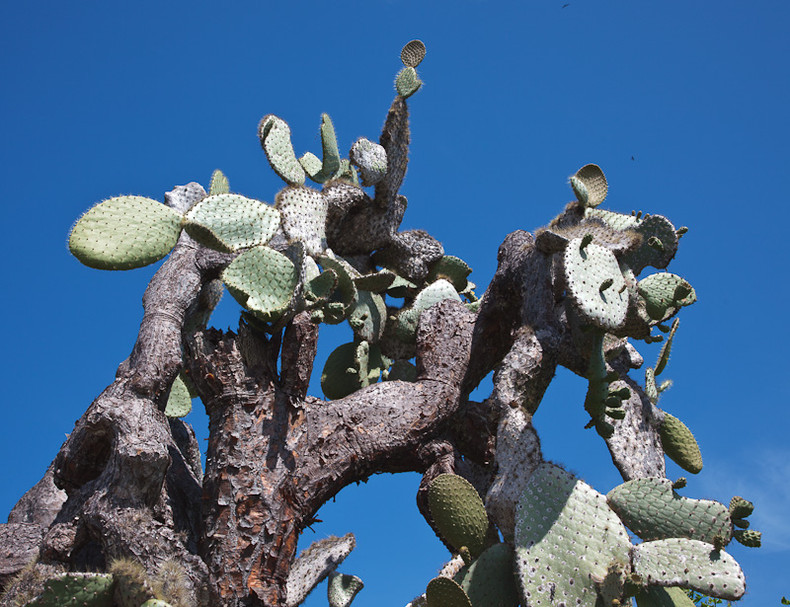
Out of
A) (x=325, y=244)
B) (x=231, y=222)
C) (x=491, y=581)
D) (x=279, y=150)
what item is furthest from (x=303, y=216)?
(x=491, y=581)

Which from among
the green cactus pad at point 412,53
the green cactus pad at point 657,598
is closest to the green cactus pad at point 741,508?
the green cactus pad at point 657,598

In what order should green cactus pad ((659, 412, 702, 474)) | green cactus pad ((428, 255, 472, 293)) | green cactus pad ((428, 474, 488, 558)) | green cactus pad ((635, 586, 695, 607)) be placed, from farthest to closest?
1. green cactus pad ((428, 255, 472, 293))
2. green cactus pad ((659, 412, 702, 474))
3. green cactus pad ((428, 474, 488, 558))
4. green cactus pad ((635, 586, 695, 607))

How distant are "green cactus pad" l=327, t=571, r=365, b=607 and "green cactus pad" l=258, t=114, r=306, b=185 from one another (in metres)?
1.97

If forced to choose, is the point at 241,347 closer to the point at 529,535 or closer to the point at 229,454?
the point at 229,454

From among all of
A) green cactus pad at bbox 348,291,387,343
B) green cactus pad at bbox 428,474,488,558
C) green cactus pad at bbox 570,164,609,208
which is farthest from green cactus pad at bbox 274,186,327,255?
green cactus pad at bbox 570,164,609,208

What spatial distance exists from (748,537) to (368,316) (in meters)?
2.24

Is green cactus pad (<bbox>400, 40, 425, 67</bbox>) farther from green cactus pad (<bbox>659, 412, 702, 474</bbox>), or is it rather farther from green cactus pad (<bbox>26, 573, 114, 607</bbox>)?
green cactus pad (<bbox>26, 573, 114, 607</bbox>)

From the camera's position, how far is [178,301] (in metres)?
4.48

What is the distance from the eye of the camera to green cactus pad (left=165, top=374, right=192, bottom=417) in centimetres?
487

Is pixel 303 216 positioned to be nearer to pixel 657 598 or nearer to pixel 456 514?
pixel 456 514

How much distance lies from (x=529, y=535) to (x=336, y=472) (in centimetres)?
95

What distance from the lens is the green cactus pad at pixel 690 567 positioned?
3.40 meters

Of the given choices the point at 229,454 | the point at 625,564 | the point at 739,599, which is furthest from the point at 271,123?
the point at 739,599

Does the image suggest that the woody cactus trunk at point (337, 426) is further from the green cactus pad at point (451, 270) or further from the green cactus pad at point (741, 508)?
the green cactus pad at point (451, 270)
